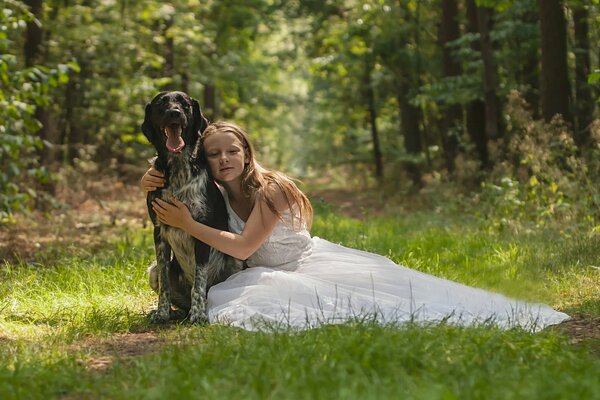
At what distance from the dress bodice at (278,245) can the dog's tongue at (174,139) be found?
75 centimetres

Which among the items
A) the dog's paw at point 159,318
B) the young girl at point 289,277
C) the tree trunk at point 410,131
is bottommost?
the tree trunk at point 410,131

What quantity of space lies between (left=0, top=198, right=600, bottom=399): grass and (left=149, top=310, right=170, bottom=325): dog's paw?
69 mm

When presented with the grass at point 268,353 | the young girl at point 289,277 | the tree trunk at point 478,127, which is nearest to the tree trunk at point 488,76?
the tree trunk at point 478,127

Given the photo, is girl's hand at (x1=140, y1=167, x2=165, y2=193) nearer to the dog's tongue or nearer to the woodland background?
the dog's tongue

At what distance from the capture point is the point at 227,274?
19.6 ft

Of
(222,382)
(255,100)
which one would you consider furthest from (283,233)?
(255,100)

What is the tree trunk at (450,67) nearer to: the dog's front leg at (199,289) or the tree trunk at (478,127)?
the tree trunk at (478,127)

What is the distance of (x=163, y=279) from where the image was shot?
5.77 metres

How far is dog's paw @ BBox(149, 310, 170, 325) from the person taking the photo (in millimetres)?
5594

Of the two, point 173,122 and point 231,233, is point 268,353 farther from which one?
point 173,122

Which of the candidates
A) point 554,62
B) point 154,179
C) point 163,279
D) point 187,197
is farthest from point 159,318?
point 554,62

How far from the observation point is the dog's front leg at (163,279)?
5.68 m

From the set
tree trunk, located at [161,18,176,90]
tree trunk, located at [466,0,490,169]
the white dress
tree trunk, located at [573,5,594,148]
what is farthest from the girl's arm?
tree trunk, located at [161,18,176,90]

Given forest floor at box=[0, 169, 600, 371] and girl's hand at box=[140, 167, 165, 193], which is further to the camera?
girl's hand at box=[140, 167, 165, 193]
